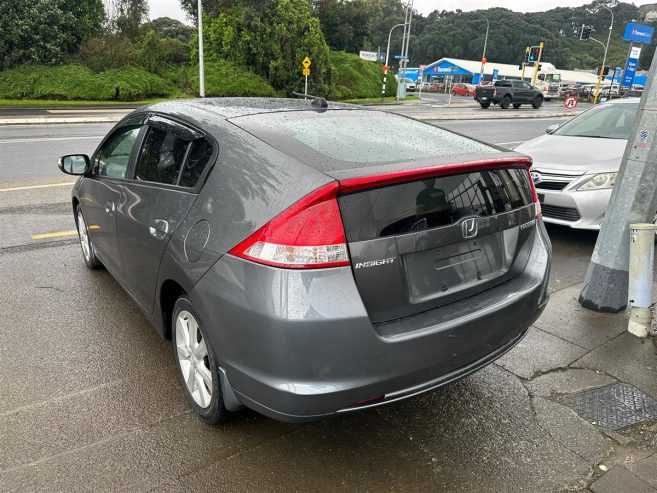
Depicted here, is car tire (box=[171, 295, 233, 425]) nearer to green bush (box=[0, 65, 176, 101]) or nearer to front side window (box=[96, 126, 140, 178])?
front side window (box=[96, 126, 140, 178])

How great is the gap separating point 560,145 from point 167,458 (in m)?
5.82

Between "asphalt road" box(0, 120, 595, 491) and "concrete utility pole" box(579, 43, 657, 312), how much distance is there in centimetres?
147

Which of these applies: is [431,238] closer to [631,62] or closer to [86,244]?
[86,244]

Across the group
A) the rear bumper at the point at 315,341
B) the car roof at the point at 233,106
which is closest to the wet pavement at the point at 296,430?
the rear bumper at the point at 315,341

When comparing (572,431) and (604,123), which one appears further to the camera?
(604,123)

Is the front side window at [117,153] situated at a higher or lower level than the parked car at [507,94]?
higher

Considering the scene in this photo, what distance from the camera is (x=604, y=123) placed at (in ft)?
22.6

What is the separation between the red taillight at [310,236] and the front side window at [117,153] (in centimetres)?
177

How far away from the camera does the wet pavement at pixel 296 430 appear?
2.36m

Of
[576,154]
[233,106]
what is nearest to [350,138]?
[233,106]

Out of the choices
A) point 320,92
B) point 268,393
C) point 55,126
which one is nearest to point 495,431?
point 268,393

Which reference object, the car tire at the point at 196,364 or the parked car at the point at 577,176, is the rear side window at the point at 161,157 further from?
the parked car at the point at 577,176

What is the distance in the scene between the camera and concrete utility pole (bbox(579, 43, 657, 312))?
12.7 feet

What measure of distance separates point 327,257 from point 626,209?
299 cm
